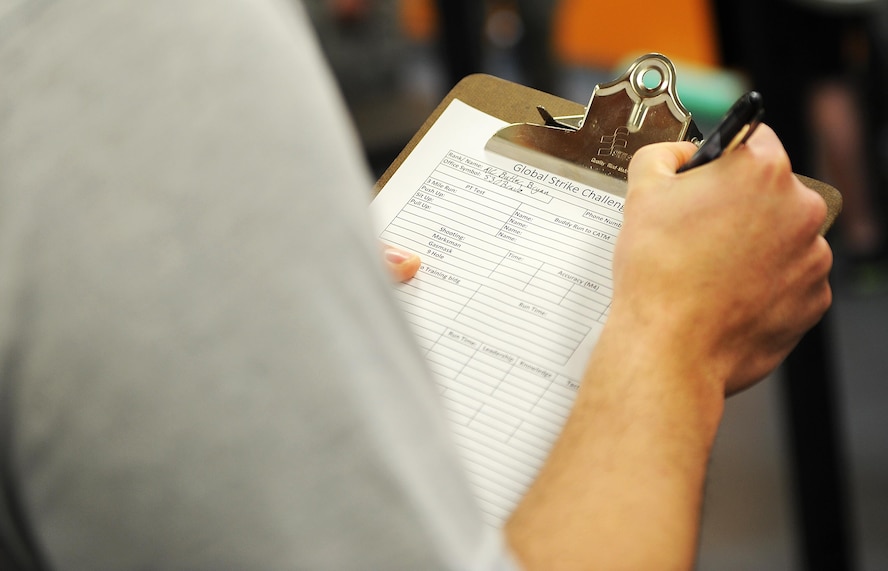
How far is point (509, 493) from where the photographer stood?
0.50 m

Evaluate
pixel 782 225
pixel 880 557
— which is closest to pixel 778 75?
pixel 880 557

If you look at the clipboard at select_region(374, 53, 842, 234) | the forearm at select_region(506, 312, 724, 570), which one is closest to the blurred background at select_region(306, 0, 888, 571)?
the clipboard at select_region(374, 53, 842, 234)

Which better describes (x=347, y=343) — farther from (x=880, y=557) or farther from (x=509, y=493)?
(x=880, y=557)

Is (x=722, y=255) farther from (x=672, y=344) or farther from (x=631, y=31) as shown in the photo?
(x=631, y=31)

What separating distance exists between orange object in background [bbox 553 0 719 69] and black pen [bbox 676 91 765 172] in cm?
116

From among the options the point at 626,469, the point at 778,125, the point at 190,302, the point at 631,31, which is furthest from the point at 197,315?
the point at 631,31

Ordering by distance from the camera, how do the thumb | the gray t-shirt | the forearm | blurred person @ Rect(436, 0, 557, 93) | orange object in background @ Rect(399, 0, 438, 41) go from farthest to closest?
orange object in background @ Rect(399, 0, 438, 41) → blurred person @ Rect(436, 0, 557, 93) → the thumb → the forearm → the gray t-shirt

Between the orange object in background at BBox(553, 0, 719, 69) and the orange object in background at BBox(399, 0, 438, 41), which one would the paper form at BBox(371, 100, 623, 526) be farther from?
A: the orange object in background at BBox(399, 0, 438, 41)

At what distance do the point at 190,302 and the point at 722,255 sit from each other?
1.05 feet

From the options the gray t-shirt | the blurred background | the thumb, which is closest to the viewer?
the gray t-shirt

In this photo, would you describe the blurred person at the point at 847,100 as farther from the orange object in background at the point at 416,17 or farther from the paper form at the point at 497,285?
the paper form at the point at 497,285

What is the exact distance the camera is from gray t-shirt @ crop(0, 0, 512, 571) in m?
0.31

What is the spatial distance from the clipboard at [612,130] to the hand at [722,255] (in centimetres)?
6

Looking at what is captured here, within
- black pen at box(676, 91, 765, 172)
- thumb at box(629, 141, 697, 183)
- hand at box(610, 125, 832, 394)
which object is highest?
black pen at box(676, 91, 765, 172)
